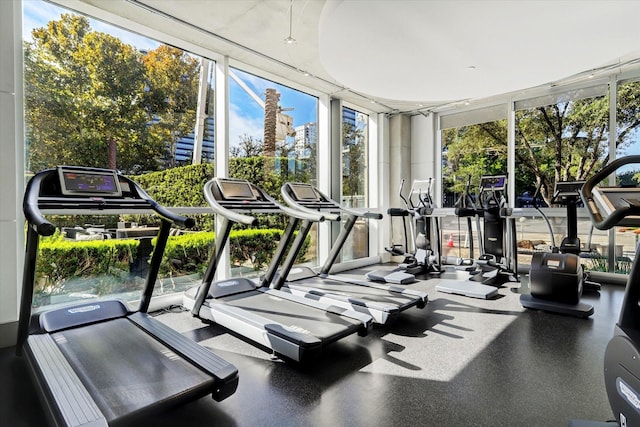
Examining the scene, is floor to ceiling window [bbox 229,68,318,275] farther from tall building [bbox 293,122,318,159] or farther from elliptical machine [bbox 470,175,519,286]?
elliptical machine [bbox 470,175,519,286]

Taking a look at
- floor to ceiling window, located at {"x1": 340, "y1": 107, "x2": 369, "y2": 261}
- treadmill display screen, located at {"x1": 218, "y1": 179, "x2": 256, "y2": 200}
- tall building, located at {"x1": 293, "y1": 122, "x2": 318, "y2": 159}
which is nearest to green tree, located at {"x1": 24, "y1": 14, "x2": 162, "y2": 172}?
treadmill display screen, located at {"x1": 218, "y1": 179, "x2": 256, "y2": 200}

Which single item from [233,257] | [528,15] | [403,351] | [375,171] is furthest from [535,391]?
[375,171]

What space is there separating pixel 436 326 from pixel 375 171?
473cm

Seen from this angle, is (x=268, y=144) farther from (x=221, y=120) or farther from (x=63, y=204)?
(x=63, y=204)

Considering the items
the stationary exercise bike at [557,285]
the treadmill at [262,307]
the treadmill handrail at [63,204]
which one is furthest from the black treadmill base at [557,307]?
the treadmill handrail at [63,204]

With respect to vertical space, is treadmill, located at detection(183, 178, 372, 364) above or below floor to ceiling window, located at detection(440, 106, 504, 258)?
below

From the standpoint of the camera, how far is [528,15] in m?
2.75

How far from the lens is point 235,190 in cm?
387

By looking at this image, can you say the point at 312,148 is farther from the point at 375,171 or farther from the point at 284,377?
the point at 284,377

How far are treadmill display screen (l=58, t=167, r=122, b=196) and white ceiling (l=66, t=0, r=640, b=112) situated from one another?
6.79 feet

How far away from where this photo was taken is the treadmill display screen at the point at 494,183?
5.62 meters

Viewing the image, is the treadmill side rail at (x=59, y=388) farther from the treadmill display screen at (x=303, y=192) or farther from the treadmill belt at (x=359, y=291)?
the treadmill display screen at (x=303, y=192)

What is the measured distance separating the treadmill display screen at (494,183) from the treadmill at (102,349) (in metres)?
5.08

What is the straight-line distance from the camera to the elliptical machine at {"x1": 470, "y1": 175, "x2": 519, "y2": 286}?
18.4 ft
